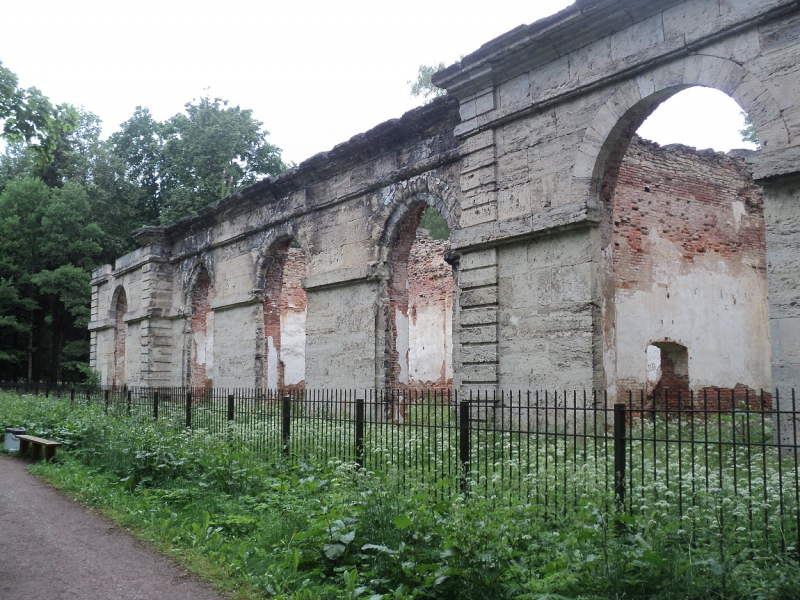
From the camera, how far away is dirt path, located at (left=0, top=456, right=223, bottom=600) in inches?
206

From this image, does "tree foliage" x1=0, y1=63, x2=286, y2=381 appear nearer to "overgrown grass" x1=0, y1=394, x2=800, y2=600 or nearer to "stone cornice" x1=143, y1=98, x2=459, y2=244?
"stone cornice" x1=143, y1=98, x2=459, y2=244

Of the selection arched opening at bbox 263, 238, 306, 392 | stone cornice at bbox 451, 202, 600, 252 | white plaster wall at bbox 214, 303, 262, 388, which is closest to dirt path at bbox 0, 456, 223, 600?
stone cornice at bbox 451, 202, 600, 252

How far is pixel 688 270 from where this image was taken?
13.6 meters

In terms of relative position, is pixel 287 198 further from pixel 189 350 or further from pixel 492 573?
pixel 492 573

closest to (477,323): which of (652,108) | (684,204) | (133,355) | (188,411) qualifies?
(652,108)

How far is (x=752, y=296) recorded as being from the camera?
14484mm

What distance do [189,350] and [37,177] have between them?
1686 cm

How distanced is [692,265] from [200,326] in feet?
44.4

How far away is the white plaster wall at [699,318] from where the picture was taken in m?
12.6

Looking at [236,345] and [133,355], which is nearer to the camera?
[236,345]

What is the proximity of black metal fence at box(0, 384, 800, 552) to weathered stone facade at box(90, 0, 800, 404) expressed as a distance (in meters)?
1.12

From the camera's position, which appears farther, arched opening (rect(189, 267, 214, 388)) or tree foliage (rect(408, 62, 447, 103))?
tree foliage (rect(408, 62, 447, 103))

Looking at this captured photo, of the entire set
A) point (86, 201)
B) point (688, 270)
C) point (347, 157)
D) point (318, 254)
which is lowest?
point (688, 270)

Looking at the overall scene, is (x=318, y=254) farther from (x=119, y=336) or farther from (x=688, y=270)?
(x=119, y=336)
